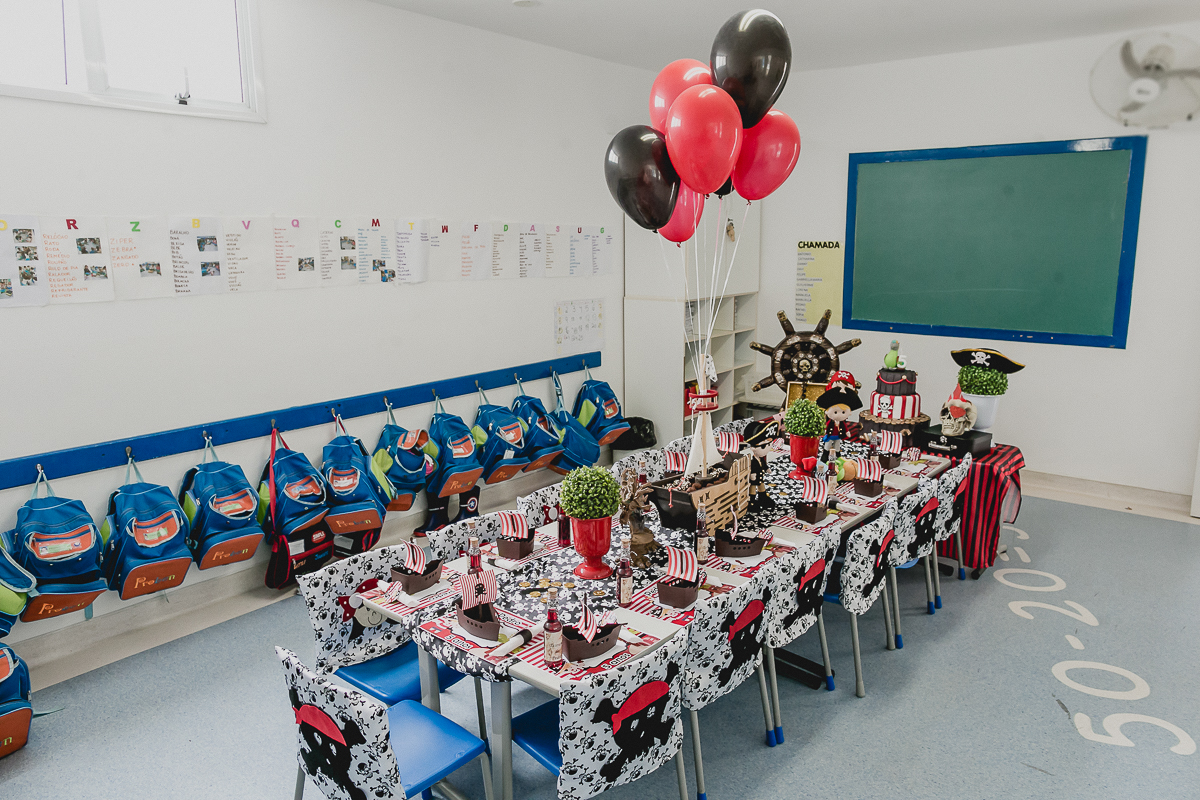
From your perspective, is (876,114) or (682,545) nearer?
(682,545)

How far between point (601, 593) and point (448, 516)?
2.45 meters

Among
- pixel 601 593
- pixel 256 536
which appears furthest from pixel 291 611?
pixel 601 593

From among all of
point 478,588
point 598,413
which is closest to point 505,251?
point 598,413

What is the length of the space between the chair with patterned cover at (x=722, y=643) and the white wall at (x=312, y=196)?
266cm

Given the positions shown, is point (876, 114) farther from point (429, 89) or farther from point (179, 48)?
point (179, 48)

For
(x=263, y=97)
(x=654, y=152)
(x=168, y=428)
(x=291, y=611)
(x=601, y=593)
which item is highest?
(x=263, y=97)

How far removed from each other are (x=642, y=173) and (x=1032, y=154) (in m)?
3.70

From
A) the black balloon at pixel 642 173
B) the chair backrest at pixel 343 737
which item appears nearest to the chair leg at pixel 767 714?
the chair backrest at pixel 343 737

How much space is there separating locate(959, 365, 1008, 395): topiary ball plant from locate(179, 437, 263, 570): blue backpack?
377 centimetres

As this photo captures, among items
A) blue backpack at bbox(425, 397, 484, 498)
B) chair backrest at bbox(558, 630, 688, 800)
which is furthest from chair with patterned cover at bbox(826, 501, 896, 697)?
blue backpack at bbox(425, 397, 484, 498)

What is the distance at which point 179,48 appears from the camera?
11.8 ft

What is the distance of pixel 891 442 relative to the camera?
157 inches

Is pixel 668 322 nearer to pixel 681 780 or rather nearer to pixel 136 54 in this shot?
pixel 136 54

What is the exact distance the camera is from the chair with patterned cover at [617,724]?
193 cm
